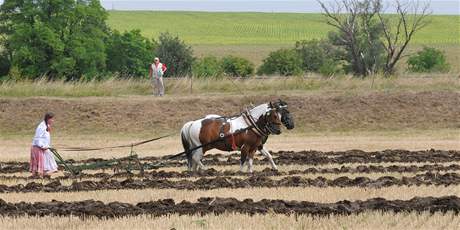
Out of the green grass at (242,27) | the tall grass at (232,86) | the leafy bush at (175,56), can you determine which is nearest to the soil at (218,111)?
the tall grass at (232,86)

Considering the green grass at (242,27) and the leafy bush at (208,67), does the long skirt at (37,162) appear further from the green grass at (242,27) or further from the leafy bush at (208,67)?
the green grass at (242,27)

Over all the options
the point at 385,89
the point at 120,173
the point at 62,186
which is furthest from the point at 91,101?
the point at 62,186

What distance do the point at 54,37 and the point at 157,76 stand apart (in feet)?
71.3

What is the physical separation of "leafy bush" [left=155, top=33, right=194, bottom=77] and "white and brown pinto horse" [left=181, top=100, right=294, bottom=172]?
48.1m

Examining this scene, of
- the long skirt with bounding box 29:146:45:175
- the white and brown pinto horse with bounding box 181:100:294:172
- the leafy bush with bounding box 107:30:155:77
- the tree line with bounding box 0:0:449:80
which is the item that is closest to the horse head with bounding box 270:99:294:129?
the white and brown pinto horse with bounding box 181:100:294:172

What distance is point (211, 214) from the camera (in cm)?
1675

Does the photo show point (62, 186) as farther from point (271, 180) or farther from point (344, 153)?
point (344, 153)

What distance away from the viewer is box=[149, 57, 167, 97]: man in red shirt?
150ft

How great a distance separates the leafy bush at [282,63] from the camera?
252 feet

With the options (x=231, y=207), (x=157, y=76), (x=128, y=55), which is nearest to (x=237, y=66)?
(x=128, y=55)

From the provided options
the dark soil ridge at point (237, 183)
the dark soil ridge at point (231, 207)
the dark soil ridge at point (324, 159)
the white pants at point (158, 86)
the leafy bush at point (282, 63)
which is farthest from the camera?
the leafy bush at point (282, 63)

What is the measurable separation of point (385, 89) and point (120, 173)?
24760 millimetres

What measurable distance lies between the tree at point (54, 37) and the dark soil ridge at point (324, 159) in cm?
3602

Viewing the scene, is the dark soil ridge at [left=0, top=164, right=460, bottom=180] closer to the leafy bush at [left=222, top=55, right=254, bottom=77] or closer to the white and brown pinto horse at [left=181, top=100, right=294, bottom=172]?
the white and brown pinto horse at [left=181, top=100, right=294, bottom=172]
